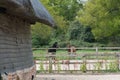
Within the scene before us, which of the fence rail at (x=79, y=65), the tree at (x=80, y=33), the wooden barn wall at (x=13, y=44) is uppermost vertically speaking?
the tree at (x=80, y=33)

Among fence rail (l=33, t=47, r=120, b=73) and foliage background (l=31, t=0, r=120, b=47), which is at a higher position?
foliage background (l=31, t=0, r=120, b=47)

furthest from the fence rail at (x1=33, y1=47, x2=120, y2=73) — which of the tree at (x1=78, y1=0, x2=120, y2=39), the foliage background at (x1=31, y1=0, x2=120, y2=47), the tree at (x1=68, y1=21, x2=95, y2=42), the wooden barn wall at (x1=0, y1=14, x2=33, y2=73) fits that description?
the tree at (x1=68, y1=21, x2=95, y2=42)

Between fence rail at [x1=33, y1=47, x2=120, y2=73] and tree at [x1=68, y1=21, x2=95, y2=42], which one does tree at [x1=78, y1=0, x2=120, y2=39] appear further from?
fence rail at [x1=33, y1=47, x2=120, y2=73]

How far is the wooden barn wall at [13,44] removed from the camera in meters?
11.5

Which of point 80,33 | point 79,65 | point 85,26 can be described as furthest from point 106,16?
point 79,65

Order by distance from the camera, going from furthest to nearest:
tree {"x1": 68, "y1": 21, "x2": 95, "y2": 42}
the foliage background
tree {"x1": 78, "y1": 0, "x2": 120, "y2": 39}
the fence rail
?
tree {"x1": 68, "y1": 21, "x2": 95, "y2": 42} < the foliage background < tree {"x1": 78, "y1": 0, "x2": 120, "y2": 39} < the fence rail

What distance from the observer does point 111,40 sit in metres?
52.6

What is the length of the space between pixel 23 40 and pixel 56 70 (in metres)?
8.35

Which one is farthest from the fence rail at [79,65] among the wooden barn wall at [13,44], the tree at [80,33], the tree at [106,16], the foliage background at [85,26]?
the tree at [80,33]

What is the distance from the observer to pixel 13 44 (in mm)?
12773

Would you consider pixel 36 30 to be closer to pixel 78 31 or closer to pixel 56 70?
pixel 78 31

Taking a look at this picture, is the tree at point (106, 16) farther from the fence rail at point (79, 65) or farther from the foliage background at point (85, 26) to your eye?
the fence rail at point (79, 65)

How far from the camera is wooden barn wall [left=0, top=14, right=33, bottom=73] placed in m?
11.5

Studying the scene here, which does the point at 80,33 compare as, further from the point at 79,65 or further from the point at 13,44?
the point at 13,44
